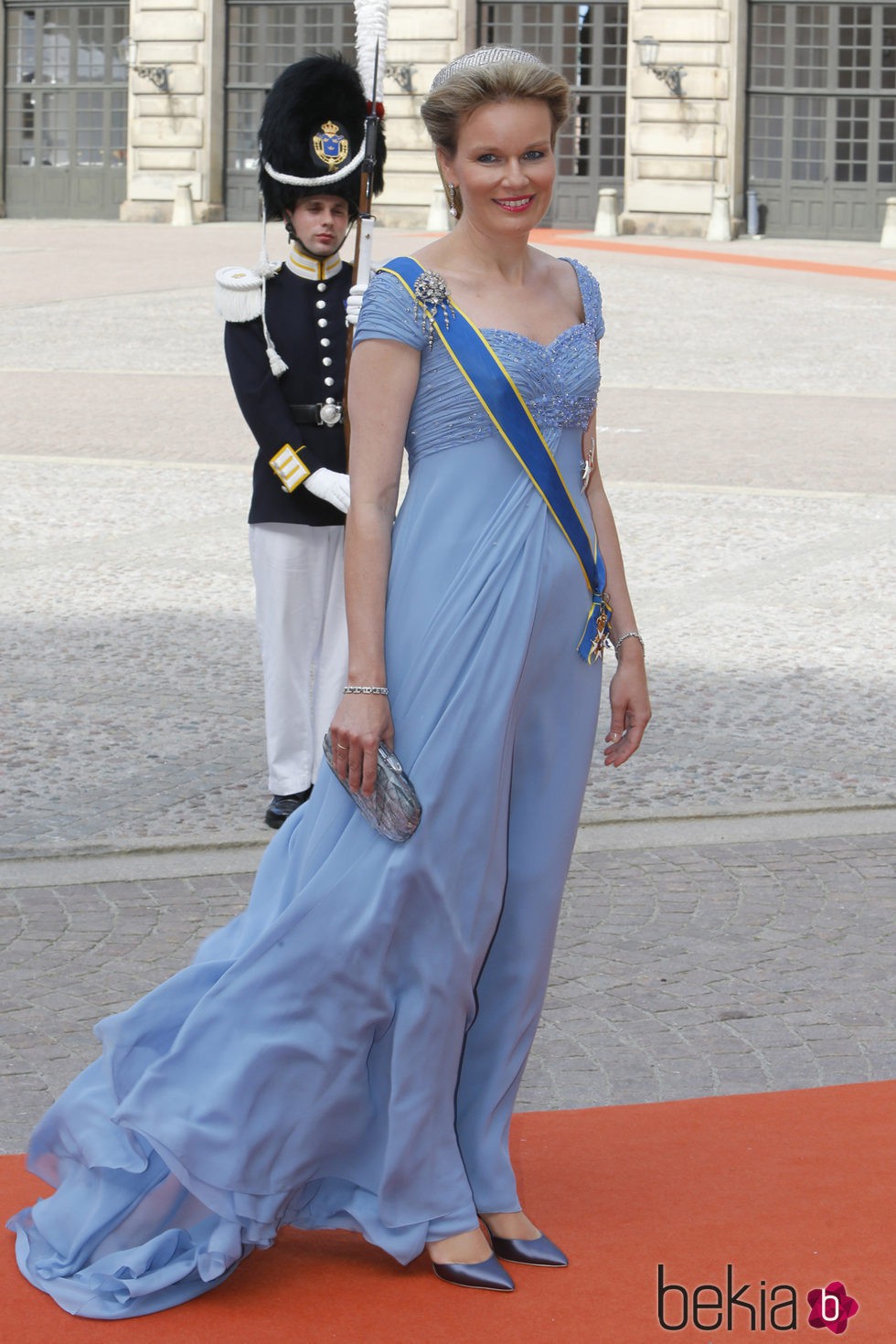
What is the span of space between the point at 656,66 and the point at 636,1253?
3251 cm

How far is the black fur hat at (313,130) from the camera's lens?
5285 mm

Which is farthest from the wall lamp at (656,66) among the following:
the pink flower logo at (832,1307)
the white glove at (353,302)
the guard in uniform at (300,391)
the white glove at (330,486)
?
the pink flower logo at (832,1307)

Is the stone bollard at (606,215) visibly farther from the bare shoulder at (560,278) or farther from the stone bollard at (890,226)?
the bare shoulder at (560,278)

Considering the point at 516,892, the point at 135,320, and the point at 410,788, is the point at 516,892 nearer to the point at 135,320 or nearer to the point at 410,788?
the point at 410,788

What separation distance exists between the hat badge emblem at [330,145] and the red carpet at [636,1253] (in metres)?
2.74

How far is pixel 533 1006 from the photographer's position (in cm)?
327

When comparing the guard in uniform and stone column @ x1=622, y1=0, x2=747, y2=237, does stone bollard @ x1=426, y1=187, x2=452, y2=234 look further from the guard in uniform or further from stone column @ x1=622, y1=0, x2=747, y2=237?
the guard in uniform

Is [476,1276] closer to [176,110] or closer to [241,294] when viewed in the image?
[241,294]

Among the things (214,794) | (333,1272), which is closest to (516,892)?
(333,1272)

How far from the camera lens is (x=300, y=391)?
5609 millimetres

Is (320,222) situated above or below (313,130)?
below

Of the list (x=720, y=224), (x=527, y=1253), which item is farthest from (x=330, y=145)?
(x=720, y=224)

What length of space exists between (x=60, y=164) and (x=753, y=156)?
553 inches

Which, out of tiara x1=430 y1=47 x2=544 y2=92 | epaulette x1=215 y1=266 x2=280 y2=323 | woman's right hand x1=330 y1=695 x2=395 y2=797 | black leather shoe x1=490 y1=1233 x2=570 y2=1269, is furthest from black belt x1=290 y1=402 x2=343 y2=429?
black leather shoe x1=490 y1=1233 x2=570 y2=1269
